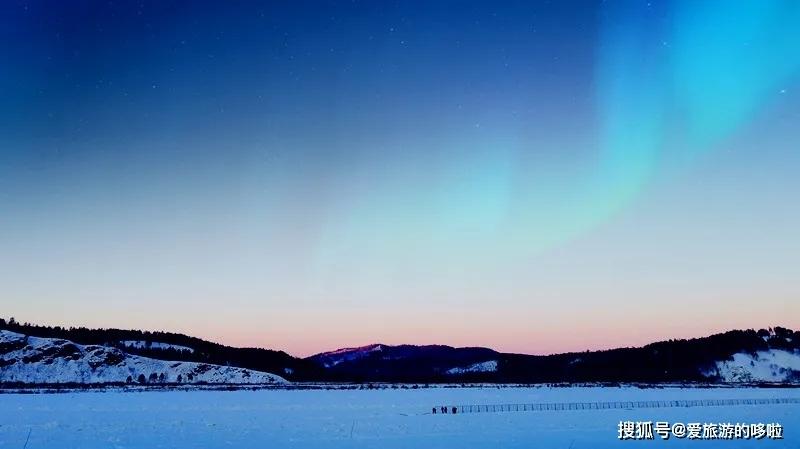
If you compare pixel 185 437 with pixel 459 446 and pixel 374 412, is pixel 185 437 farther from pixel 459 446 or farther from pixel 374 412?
pixel 374 412

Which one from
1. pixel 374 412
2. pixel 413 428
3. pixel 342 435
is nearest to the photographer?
pixel 342 435

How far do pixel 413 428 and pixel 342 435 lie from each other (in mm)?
7618

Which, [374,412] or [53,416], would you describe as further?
[374,412]

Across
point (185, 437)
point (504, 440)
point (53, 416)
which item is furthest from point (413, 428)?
point (53, 416)

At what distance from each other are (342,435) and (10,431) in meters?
24.8

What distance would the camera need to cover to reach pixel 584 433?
47750mm

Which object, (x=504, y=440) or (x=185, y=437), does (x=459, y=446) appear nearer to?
(x=504, y=440)

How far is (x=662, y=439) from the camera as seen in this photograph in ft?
139

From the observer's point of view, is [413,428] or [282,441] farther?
[413,428]

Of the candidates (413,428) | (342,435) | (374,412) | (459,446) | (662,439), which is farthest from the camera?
(374,412)

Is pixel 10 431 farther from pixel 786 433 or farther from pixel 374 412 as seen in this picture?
pixel 786 433

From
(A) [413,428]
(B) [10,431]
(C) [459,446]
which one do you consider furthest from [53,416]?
(C) [459,446]

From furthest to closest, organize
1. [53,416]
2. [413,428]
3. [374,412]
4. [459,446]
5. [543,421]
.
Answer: [374,412] < [53,416] < [543,421] < [413,428] < [459,446]

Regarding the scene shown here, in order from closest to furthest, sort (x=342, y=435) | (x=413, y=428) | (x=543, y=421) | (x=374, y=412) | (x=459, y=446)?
(x=459, y=446) → (x=342, y=435) → (x=413, y=428) → (x=543, y=421) → (x=374, y=412)
